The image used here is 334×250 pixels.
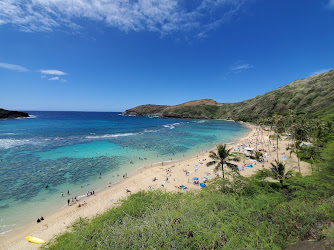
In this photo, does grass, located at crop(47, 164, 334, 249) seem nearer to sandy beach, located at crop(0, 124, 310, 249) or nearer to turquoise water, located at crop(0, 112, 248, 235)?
sandy beach, located at crop(0, 124, 310, 249)

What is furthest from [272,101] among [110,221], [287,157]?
[110,221]

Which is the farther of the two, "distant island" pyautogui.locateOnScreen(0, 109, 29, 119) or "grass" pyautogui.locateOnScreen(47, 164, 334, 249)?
"distant island" pyautogui.locateOnScreen(0, 109, 29, 119)

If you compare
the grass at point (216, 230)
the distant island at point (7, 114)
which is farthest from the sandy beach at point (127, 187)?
the distant island at point (7, 114)

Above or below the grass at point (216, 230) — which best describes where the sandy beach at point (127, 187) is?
below

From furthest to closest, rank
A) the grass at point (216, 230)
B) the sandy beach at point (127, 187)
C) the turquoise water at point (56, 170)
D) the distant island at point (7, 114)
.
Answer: the distant island at point (7, 114) → the turquoise water at point (56, 170) → the sandy beach at point (127, 187) → the grass at point (216, 230)

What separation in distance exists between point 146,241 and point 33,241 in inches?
677

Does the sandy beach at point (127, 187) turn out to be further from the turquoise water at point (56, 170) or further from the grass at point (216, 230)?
the grass at point (216, 230)

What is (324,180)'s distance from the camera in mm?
15914

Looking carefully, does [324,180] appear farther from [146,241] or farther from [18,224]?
[18,224]

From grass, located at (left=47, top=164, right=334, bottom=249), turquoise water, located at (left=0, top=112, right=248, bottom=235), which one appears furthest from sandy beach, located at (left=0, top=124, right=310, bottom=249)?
grass, located at (left=47, top=164, right=334, bottom=249)

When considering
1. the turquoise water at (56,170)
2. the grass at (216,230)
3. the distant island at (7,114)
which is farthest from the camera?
the distant island at (7,114)

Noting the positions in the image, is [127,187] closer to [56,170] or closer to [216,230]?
[56,170]

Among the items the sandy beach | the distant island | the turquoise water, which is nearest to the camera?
the sandy beach

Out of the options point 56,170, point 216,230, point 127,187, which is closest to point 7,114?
point 56,170
